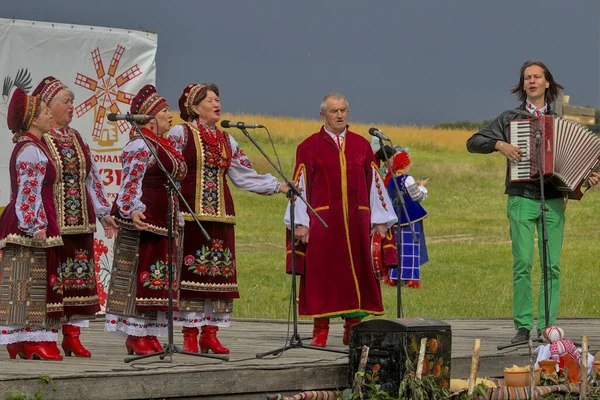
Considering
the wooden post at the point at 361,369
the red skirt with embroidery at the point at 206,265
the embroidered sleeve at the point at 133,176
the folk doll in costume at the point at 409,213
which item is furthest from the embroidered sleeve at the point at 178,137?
the folk doll in costume at the point at 409,213

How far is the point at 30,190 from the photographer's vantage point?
7.43 m

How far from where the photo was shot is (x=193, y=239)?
8070 mm

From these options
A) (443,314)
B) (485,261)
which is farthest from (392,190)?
(485,261)

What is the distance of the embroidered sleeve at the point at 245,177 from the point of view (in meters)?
8.27

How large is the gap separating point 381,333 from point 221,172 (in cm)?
156

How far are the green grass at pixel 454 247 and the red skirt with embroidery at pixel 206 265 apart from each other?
4918mm

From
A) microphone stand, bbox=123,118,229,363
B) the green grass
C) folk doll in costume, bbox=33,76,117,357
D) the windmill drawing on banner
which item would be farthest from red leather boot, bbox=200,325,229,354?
the green grass

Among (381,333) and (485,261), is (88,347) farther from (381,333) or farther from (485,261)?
(485,261)

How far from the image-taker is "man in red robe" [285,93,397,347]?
8.66 m

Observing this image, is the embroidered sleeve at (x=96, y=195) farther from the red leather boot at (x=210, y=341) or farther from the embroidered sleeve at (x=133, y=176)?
the red leather boot at (x=210, y=341)

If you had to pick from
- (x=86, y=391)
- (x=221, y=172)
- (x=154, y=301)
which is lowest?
(x=86, y=391)

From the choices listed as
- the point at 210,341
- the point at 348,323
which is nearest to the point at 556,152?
the point at 348,323

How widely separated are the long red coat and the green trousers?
105 centimetres

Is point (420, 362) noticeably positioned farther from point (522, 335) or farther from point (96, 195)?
point (96, 195)
